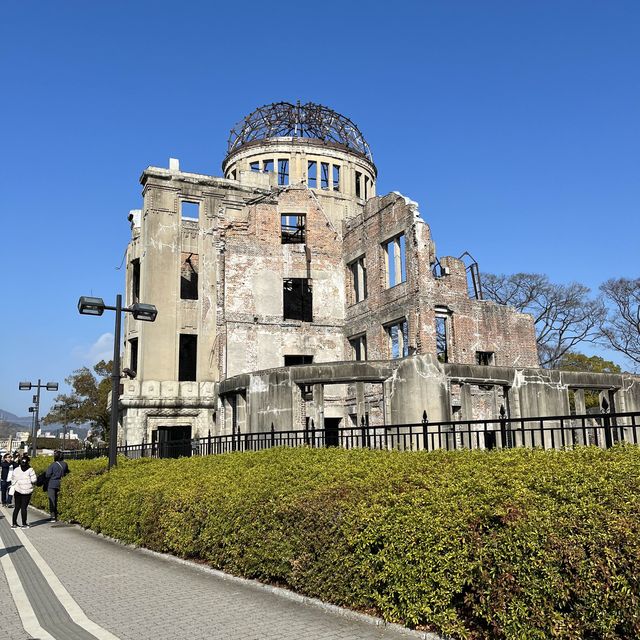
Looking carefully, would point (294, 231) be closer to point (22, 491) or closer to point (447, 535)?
point (22, 491)

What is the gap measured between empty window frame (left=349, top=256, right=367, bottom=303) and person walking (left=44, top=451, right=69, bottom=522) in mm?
20394

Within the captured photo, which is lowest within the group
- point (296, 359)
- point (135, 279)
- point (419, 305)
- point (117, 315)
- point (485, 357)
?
point (117, 315)

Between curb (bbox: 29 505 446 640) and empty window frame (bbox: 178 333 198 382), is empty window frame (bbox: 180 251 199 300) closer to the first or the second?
empty window frame (bbox: 178 333 198 382)

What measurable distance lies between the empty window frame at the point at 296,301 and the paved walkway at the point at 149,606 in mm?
29074

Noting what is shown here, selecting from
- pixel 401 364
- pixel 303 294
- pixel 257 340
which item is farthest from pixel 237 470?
pixel 303 294

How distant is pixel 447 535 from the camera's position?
546 cm

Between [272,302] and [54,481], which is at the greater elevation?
[272,302]

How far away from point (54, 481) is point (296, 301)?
24.8 meters

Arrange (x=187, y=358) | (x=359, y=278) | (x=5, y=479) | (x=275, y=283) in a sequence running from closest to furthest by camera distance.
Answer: (x=5, y=479)
(x=275, y=283)
(x=359, y=278)
(x=187, y=358)

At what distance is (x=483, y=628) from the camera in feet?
16.8

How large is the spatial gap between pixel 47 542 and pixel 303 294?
27449mm

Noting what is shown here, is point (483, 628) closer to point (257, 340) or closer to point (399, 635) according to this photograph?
point (399, 635)

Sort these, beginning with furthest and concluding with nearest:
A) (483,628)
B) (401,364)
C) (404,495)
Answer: (401,364) → (404,495) → (483,628)

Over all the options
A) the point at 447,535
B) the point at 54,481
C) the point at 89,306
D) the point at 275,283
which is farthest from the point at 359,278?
the point at 447,535
